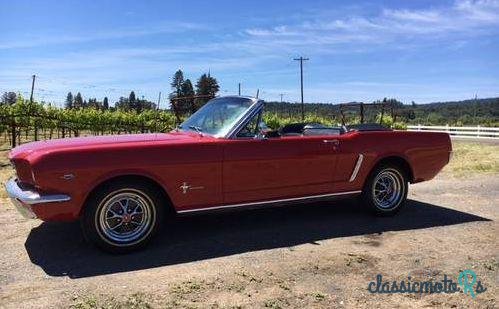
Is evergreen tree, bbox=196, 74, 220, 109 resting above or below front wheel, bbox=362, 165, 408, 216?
above

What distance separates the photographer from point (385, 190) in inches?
272

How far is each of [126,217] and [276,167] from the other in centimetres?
171

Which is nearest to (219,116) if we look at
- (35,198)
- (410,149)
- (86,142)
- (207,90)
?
(86,142)

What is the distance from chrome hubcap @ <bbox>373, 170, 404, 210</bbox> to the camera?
269 inches

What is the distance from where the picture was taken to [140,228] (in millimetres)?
5230

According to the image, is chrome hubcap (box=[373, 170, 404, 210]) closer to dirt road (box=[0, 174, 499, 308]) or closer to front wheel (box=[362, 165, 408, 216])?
front wheel (box=[362, 165, 408, 216])

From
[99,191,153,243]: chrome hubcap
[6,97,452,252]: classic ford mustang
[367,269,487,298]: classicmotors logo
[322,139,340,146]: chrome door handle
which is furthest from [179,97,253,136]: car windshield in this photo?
[367,269,487,298]: classicmotors logo

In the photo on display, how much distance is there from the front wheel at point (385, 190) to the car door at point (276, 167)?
0.69 meters

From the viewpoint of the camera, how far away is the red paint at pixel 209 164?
480 centimetres

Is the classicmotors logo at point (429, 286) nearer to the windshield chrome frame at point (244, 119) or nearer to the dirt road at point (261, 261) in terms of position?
the dirt road at point (261, 261)

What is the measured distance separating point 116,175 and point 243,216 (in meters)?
2.22

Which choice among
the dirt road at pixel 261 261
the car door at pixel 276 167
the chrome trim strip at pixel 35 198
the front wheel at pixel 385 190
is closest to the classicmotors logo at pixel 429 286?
the dirt road at pixel 261 261

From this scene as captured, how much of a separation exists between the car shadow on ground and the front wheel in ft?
0.49

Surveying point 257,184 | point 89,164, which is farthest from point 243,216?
point 89,164
